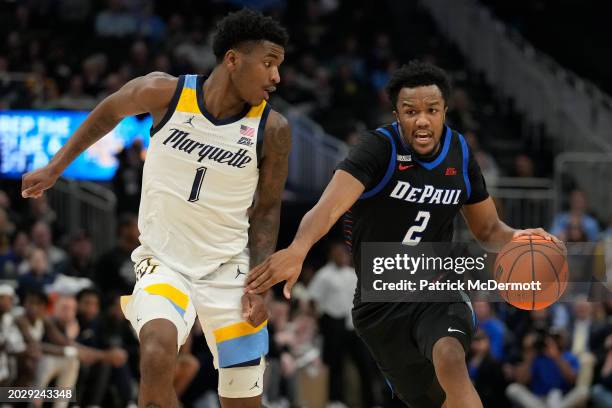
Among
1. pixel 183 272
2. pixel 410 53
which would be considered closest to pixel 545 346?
pixel 183 272

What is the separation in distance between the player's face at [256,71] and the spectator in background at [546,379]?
669cm

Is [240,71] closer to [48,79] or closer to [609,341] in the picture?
[609,341]

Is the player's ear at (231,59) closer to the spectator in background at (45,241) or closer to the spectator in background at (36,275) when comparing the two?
the spectator in background at (36,275)

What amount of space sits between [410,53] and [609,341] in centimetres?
987

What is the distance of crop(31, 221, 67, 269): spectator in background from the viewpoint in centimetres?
1311

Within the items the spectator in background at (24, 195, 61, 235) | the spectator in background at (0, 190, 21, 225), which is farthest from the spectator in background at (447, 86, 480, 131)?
the spectator in background at (0, 190, 21, 225)

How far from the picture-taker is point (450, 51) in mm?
21469

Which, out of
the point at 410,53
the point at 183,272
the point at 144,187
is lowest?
the point at 183,272

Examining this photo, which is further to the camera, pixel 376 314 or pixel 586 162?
pixel 586 162

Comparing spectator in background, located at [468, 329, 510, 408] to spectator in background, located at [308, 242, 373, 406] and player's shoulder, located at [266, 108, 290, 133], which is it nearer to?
spectator in background, located at [308, 242, 373, 406]

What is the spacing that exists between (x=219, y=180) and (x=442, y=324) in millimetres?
1545

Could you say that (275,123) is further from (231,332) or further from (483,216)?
(483,216)

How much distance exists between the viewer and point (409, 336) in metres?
6.69

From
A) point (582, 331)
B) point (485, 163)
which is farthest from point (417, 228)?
point (485, 163)
